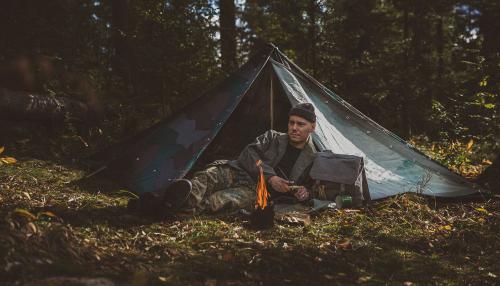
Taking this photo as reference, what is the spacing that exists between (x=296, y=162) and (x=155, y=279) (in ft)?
9.44

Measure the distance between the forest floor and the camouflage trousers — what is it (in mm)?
171

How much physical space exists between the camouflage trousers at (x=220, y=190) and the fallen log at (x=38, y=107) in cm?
421

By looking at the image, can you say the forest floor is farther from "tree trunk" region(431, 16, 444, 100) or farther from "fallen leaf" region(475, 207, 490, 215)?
"tree trunk" region(431, 16, 444, 100)

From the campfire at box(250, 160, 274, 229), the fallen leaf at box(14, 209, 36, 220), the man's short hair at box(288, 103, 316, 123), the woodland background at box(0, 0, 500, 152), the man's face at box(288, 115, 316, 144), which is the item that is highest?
the woodland background at box(0, 0, 500, 152)

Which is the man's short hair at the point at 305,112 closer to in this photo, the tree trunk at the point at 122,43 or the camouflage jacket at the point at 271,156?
the camouflage jacket at the point at 271,156

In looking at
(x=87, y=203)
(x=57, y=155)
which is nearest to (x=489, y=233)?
(x=87, y=203)

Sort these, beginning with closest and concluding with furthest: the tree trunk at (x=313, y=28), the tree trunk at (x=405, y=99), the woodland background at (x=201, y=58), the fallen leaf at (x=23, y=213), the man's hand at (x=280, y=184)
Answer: the fallen leaf at (x=23, y=213)
the man's hand at (x=280, y=184)
the woodland background at (x=201, y=58)
the tree trunk at (x=313, y=28)
the tree trunk at (x=405, y=99)

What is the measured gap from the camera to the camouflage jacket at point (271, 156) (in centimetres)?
532

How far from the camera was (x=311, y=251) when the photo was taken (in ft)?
12.4

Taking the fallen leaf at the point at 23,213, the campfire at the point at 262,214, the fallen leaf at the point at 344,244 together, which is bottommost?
the fallen leaf at the point at 344,244

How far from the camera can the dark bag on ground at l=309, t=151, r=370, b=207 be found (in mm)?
5160

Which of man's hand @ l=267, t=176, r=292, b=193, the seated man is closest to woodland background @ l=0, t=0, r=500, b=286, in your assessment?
the seated man

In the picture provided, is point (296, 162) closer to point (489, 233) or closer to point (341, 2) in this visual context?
point (489, 233)

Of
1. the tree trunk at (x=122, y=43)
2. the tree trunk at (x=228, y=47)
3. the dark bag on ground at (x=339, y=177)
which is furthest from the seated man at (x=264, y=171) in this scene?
the tree trunk at (x=228, y=47)
